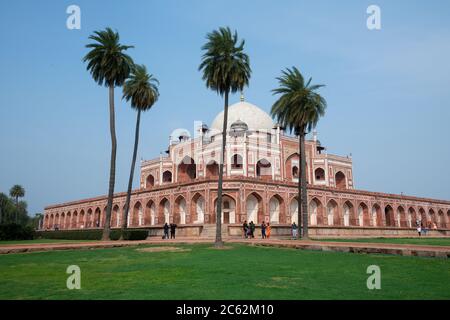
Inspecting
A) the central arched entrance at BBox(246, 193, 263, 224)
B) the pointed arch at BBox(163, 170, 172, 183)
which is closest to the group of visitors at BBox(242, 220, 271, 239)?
the central arched entrance at BBox(246, 193, 263, 224)

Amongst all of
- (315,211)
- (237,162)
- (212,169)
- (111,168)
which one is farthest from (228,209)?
(111,168)

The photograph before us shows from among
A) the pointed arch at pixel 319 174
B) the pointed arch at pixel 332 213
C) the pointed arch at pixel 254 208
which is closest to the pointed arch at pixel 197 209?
the pointed arch at pixel 254 208

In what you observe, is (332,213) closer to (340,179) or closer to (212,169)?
(340,179)

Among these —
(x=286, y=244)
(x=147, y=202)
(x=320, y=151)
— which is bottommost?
(x=286, y=244)

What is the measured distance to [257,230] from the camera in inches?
1437

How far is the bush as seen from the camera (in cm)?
3506

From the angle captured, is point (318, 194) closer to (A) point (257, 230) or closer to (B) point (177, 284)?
(A) point (257, 230)

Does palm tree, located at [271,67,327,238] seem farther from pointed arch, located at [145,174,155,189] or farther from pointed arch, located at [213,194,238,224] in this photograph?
pointed arch, located at [145,174,155,189]

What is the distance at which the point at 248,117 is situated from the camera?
191ft

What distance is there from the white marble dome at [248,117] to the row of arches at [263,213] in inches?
664

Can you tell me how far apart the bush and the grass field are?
26.1 meters

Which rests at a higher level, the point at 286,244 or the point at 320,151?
the point at 320,151

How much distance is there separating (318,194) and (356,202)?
7.21 m
